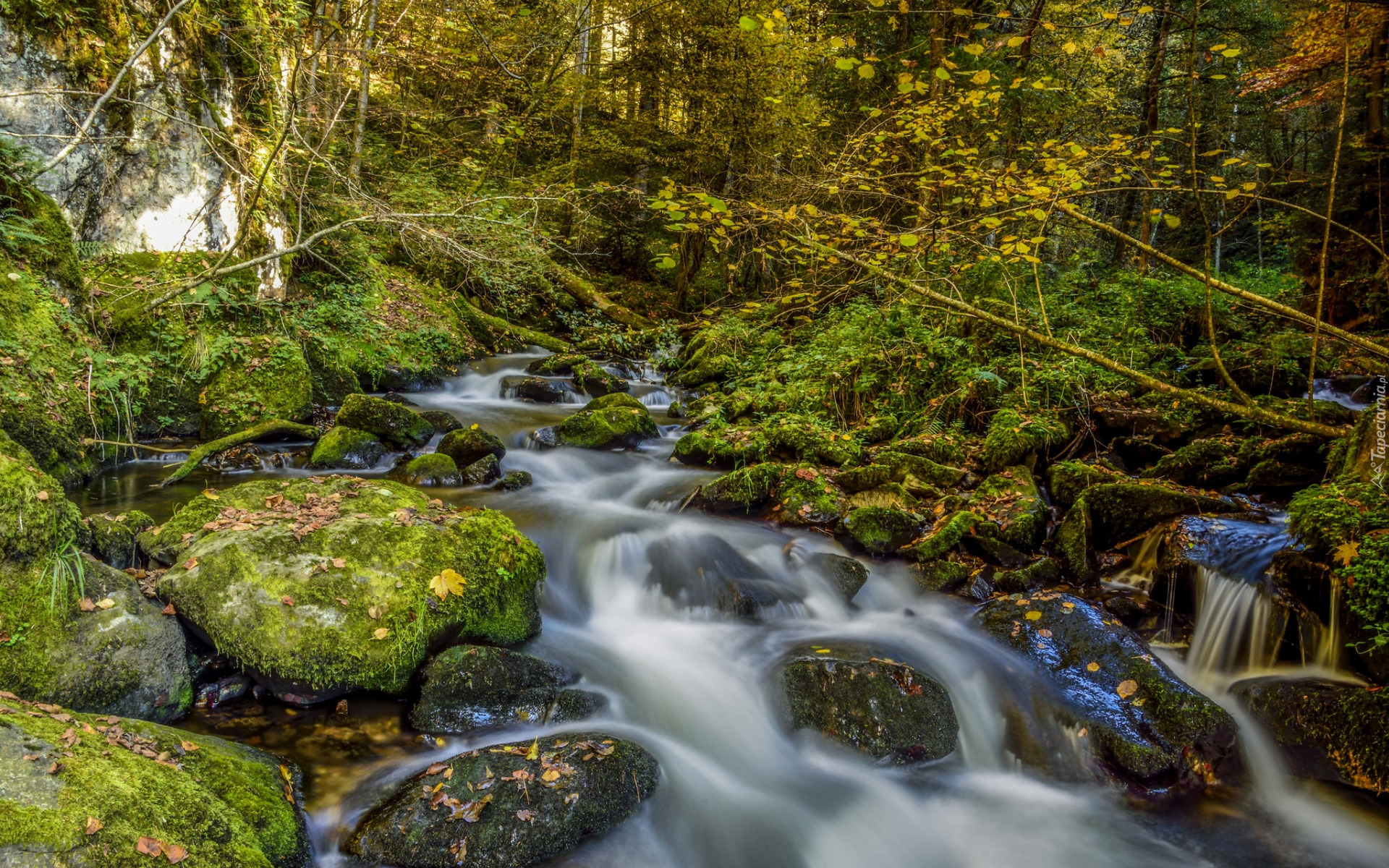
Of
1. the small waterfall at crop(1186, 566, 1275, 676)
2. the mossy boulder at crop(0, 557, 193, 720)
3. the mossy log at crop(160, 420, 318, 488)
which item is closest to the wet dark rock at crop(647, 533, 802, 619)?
the small waterfall at crop(1186, 566, 1275, 676)

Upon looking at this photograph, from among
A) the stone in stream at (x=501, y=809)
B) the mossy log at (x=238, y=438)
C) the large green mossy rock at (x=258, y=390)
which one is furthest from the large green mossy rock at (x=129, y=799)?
the large green mossy rock at (x=258, y=390)

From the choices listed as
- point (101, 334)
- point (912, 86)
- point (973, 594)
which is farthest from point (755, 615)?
point (101, 334)

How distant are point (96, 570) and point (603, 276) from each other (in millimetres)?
16191

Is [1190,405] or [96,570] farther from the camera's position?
[1190,405]

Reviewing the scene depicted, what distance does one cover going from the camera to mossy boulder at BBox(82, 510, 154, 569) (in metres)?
4.15

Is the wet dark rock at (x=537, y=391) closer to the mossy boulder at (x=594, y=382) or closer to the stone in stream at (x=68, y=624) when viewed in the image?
the mossy boulder at (x=594, y=382)

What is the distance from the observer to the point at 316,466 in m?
7.36

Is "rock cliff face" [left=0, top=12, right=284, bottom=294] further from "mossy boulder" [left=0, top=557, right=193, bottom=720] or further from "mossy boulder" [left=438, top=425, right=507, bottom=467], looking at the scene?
"mossy boulder" [left=0, top=557, right=193, bottom=720]

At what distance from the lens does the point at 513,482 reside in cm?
771

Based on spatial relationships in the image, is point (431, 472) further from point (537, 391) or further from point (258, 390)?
point (537, 391)

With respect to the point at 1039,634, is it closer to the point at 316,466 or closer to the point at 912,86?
the point at 912,86

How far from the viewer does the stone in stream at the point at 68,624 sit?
10.5 ft

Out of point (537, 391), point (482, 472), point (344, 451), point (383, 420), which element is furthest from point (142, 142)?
point (537, 391)

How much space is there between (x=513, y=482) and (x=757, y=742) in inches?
174
